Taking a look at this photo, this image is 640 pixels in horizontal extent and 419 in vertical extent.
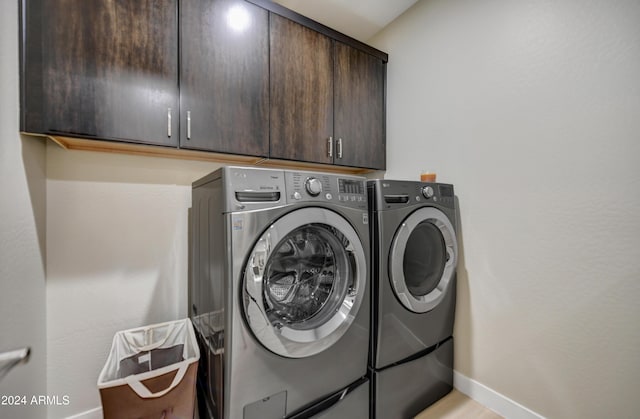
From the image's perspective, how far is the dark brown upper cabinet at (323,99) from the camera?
155cm

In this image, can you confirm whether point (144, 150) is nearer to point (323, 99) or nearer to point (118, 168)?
point (118, 168)

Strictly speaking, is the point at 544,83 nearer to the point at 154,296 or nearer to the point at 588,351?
the point at 588,351

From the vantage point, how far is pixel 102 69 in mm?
1100

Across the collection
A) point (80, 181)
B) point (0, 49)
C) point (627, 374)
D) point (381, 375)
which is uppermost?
point (0, 49)

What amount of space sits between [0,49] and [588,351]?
2578 millimetres

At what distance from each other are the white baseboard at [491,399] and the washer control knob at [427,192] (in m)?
1.14

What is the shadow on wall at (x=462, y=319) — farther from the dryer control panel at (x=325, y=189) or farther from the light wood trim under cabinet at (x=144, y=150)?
the light wood trim under cabinet at (x=144, y=150)

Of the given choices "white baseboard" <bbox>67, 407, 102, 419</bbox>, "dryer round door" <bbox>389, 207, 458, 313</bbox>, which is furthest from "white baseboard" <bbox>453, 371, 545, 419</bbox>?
"white baseboard" <bbox>67, 407, 102, 419</bbox>

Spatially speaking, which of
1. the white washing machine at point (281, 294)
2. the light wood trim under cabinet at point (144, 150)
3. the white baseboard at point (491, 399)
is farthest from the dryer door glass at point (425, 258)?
the light wood trim under cabinet at point (144, 150)

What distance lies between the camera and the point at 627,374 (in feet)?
3.45

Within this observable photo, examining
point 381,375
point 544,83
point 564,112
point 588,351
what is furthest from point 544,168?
point 381,375

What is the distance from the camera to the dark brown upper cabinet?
5.08 ft

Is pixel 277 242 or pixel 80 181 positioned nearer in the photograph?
pixel 277 242

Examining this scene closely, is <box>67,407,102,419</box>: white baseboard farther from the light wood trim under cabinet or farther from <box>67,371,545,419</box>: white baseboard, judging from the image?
the light wood trim under cabinet
